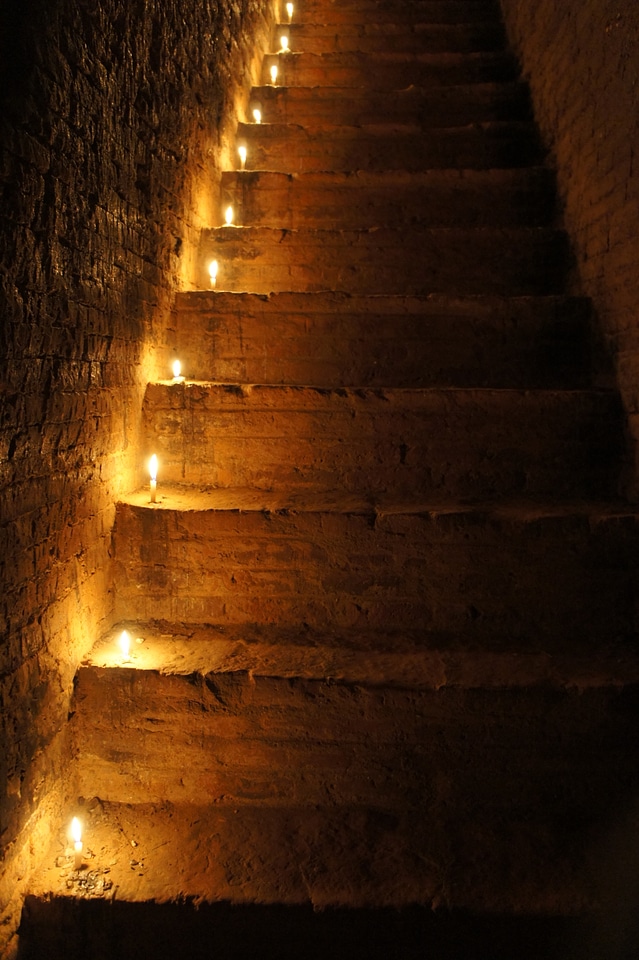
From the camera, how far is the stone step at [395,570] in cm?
227

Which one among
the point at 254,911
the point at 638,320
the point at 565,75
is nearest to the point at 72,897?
the point at 254,911

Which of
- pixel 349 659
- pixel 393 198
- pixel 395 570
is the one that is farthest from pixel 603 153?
pixel 349 659

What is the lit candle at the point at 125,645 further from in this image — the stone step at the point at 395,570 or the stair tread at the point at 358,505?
the stair tread at the point at 358,505

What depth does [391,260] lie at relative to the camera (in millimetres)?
3332

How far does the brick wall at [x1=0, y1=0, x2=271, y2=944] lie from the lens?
176 centimetres

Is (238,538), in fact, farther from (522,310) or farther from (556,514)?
(522,310)

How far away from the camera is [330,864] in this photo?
1.90 meters

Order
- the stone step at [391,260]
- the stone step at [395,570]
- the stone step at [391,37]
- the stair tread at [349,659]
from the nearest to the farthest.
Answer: the stair tread at [349,659], the stone step at [395,570], the stone step at [391,260], the stone step at [391,37]

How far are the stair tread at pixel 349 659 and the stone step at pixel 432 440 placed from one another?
64 centimetres

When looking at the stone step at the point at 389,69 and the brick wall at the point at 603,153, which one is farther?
the stone step at the point at 389,69

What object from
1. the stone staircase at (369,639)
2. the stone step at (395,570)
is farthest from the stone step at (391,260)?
the stone step at (395,570)

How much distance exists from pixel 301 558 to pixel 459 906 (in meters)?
1.19

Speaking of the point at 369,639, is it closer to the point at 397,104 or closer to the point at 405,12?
the point at 397,104

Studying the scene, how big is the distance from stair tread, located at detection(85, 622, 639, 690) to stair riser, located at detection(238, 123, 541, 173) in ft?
9.60
